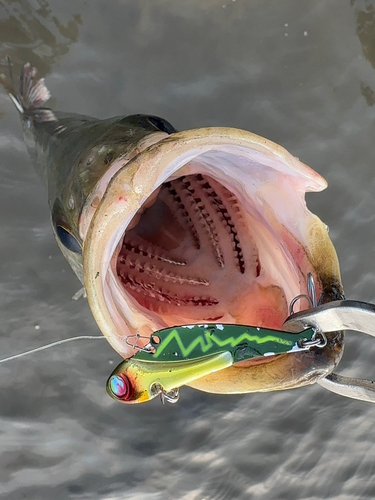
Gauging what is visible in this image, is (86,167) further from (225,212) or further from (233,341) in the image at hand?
(233,341)

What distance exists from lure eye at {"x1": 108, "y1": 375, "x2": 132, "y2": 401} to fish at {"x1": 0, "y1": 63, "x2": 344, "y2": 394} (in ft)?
0.52

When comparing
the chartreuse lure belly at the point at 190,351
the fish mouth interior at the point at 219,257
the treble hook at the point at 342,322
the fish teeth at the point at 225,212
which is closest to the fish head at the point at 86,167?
the fish mouth interior at the point at 219,257

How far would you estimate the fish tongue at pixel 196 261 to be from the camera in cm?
209

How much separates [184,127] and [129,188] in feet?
8.56

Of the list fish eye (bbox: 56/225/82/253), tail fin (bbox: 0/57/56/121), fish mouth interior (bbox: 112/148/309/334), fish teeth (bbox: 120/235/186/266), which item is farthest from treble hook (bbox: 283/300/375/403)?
tail fin (bbox: 0/57/56/121)

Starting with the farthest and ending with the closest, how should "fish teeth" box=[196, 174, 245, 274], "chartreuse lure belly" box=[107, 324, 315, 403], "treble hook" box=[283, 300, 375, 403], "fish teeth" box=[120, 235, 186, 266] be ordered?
"fish teeth" box=[120, 235, 186, 266] → "fish teeth" box=[196, 174, 245, 274] → "chartreuse lure belly" box=[107, 324, 315, 403] → "treble hook" box=[283, 300, 375, 403]

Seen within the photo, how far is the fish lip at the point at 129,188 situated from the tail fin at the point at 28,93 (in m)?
2.12

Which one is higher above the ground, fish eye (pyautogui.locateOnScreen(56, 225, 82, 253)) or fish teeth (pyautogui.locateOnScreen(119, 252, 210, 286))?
fish eye (pyautogui.locateOnScreen(56, 225, 82, 253))

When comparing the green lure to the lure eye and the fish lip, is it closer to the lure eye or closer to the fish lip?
the lure eye

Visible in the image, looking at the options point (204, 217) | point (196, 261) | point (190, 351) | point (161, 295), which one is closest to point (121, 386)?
point (190, 351)

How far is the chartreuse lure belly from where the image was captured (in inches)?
64.3

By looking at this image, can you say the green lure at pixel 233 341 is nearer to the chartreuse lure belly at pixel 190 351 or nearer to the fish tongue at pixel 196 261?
the chartreuse lure belly at pixel 190 351

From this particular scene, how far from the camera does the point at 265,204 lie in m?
2.04

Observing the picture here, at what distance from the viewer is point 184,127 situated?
13.2 ft
